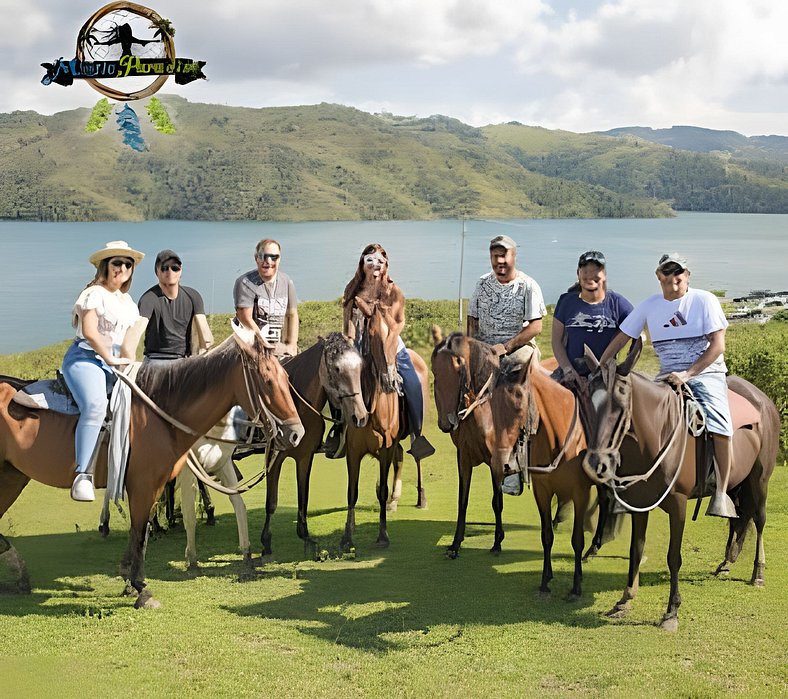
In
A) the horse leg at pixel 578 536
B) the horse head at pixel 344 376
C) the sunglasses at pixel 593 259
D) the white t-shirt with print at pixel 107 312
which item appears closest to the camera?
the white t-shirt with print at pixel 107 312

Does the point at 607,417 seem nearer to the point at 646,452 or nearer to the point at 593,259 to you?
the point at 646,452

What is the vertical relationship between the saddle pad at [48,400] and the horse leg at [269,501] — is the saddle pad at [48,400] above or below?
above

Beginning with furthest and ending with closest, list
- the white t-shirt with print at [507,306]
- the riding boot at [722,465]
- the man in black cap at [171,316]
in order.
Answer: the man in black cap at [171,316]
the white t-shirt with print at [507,306]
the riding boot at [722,465]

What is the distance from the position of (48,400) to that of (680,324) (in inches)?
202

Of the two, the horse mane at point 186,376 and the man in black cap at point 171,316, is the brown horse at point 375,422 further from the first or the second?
the horse mane at point 186,376

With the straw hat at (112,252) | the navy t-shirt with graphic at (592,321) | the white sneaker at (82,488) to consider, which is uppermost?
the straw hat at (112,252)

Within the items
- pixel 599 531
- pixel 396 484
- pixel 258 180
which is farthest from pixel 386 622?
pixel 258 180

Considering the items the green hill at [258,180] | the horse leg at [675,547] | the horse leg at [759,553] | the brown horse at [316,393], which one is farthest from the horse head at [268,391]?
the green hill at [258,180]

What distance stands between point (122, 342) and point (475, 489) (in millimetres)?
5905

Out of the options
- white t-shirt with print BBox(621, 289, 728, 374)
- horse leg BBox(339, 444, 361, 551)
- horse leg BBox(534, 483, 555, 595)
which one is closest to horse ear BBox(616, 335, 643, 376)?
white t-shirt with print BBox(621, 289, 728, 374)

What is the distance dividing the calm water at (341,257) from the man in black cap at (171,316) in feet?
50.2

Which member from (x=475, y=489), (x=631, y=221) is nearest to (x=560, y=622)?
(x=475, y=489)

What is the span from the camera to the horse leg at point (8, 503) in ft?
23.2

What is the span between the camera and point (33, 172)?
493 feet
